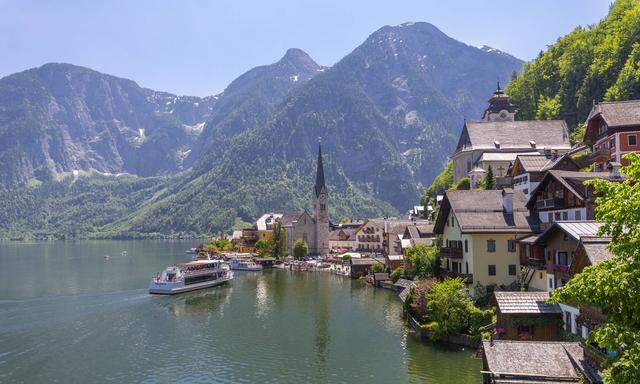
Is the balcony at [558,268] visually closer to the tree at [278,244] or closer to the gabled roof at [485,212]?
the gabled roof at [485,212]

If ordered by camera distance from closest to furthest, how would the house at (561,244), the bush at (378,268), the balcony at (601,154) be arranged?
1. the house at (561,244)
2. the balcony at (601,154)
3. the bush at (378,268)

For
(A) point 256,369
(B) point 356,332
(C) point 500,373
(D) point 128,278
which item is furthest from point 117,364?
(D) point 128,278

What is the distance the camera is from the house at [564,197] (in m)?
45.6

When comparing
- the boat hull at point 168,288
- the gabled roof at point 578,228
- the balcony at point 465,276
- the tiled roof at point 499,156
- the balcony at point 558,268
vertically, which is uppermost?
the tiled roof at point 499,156

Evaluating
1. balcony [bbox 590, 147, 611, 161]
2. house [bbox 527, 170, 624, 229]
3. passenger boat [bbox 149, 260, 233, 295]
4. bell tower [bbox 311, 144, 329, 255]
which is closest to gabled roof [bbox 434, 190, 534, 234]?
house [bbox 527, 170, 624, 229]

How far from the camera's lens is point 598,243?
1245 inches

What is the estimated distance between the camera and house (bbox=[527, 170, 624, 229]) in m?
45.6

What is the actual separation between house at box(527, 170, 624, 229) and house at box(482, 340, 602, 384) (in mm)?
16019

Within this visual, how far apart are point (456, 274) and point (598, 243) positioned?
28.3m

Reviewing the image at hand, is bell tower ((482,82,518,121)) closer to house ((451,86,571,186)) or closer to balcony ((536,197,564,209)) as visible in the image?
house ((451,86,571,186))

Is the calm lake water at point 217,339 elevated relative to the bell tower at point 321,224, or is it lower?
lower

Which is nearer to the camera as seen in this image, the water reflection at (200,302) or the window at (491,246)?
the window at (491,246)

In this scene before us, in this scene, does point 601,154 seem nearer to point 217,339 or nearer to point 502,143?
point 502,143

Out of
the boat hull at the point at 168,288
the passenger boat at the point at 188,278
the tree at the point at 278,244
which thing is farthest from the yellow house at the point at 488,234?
the tree at the point at 278,244
